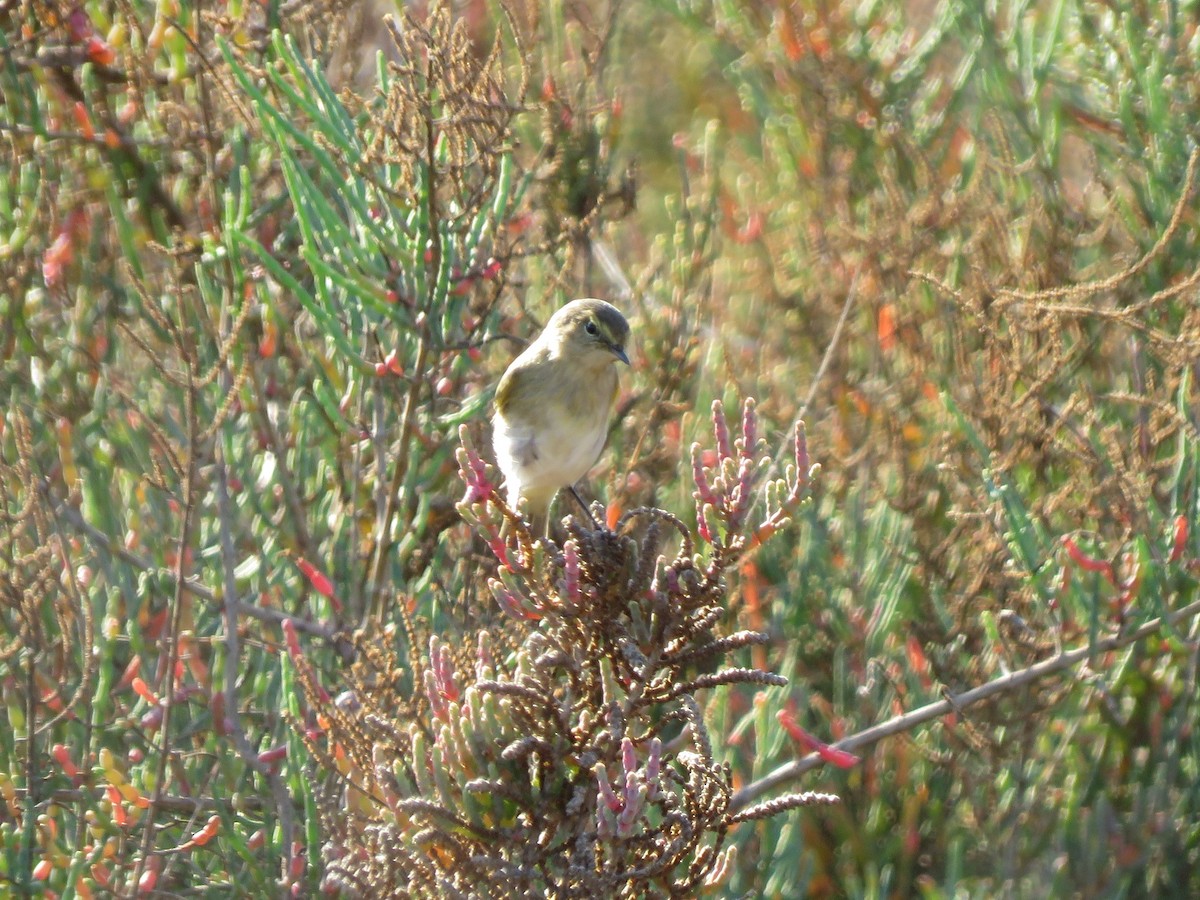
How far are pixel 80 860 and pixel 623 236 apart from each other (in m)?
4.42

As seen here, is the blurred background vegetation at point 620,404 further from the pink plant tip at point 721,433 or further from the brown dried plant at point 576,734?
the pink plant tip at point 721,433

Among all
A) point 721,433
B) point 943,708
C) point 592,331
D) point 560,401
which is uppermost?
point 592,331

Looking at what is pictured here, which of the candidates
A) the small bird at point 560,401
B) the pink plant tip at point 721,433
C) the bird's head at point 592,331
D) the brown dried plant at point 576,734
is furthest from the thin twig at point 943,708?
the bird's head at point 592,331

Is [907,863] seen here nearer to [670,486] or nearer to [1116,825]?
[1116,825]

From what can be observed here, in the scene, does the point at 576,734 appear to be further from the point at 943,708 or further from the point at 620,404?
the point at 620,404

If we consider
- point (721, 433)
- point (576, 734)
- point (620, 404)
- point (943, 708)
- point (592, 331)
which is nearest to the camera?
point (721, 433)

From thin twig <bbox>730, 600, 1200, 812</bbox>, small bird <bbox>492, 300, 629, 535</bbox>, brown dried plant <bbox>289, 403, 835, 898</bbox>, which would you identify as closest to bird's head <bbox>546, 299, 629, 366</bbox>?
small bird <bbox>492, 300, 629, 535</bbox>

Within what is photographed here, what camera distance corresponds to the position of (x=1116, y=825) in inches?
184

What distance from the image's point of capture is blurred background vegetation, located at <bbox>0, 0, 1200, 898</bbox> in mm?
3695

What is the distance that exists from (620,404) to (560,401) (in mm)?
695

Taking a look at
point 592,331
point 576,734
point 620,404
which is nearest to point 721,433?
point 576,734

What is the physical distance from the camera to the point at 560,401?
4.58 metres

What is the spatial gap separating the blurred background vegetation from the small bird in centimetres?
19

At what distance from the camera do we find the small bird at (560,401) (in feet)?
14.7
